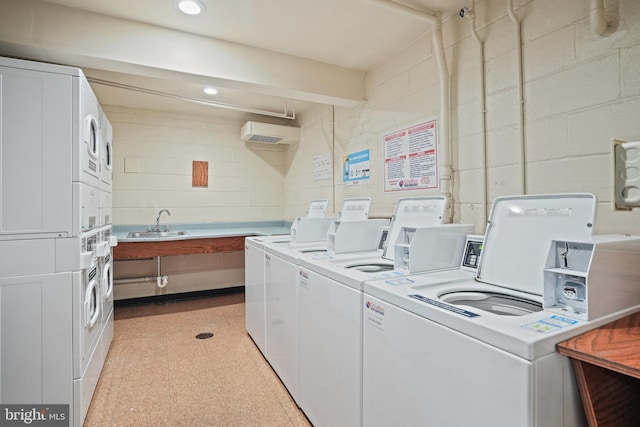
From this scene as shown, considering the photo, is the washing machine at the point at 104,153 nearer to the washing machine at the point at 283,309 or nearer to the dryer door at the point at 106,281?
the dryer door at the point at 106,281

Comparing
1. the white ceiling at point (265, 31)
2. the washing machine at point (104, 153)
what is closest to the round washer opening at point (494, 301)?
the white ceiling at point (265, 31)

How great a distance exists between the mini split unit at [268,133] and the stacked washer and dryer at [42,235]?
2.29 meters

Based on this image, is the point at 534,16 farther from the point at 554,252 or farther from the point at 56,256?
the point at 56,256

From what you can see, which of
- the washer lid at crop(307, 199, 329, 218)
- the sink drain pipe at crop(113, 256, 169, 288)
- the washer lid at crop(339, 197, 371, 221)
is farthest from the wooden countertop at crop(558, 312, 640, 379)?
the sink drain pipe at crop(113, 256, 169, 288)

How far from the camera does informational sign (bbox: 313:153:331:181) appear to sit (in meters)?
3.46

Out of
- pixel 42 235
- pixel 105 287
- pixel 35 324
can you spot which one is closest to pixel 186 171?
pixel 105 287

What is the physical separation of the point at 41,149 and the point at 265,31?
5.03 ft

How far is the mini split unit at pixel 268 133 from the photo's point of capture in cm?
384

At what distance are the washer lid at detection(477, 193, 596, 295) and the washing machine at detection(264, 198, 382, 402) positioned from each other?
1.01m

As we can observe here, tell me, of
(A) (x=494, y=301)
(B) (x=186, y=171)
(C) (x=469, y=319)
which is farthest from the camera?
(B) (x=186, y=171)

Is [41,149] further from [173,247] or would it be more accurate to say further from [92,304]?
[173,247]

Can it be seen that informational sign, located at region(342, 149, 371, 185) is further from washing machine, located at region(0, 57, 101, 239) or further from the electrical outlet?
washing machine, located at region(0, 57, 101, 239)

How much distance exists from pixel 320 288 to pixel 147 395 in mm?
1365

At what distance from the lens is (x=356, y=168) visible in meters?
3.00
